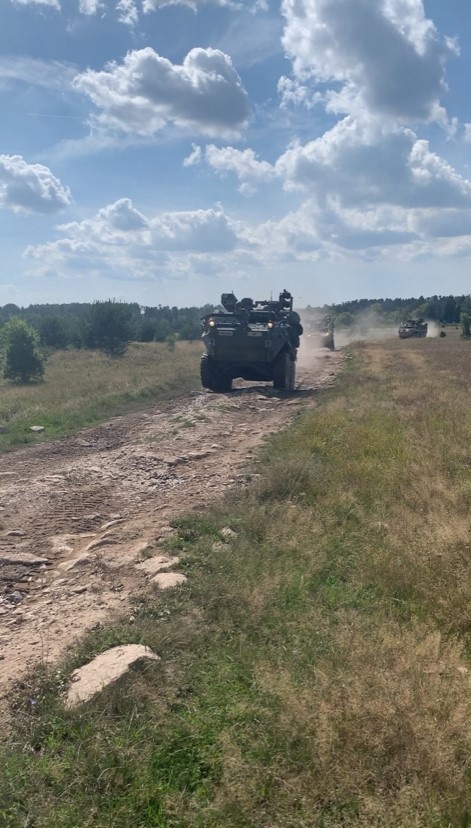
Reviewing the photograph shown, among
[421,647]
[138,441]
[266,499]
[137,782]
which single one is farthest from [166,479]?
[137,782]

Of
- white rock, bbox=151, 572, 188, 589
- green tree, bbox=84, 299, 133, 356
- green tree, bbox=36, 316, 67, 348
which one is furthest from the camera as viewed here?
green tree, bbox=36, 316, 67, 348

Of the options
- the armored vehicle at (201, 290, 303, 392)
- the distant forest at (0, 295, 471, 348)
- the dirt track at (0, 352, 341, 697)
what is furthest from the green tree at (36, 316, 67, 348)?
the dirt track at (0, 352, 341, 697)

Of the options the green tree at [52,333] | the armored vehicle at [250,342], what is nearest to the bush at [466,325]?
the green tree at [52,333]

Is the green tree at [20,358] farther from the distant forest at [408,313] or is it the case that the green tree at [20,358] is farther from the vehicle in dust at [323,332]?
the distant forest at [408,313]

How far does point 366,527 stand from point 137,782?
3665mm

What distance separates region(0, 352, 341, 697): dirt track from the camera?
4504 mm

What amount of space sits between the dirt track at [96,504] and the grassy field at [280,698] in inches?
15.7

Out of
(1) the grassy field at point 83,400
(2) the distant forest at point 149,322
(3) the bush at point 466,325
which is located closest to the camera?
(1) the grassy field at point 83,400

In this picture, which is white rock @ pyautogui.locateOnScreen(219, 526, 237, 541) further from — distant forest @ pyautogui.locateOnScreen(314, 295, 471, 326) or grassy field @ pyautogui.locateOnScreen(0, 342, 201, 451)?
distant forest @ pyautogui.locateOnScreen(314, 295, 471, 326)

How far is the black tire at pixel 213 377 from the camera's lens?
56.2 feet

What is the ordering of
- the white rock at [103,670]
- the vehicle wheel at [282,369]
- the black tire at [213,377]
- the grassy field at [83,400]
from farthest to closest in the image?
1. the black tire at [213,377]
2. the vehicle wheel at [282,369]
3. the grassy field at [83,400]
4. the white rock at [103,670]

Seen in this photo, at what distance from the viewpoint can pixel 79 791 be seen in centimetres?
279

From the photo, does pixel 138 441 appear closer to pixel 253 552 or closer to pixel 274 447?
pixel 274 447

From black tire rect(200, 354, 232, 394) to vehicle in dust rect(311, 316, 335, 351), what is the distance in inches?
788
